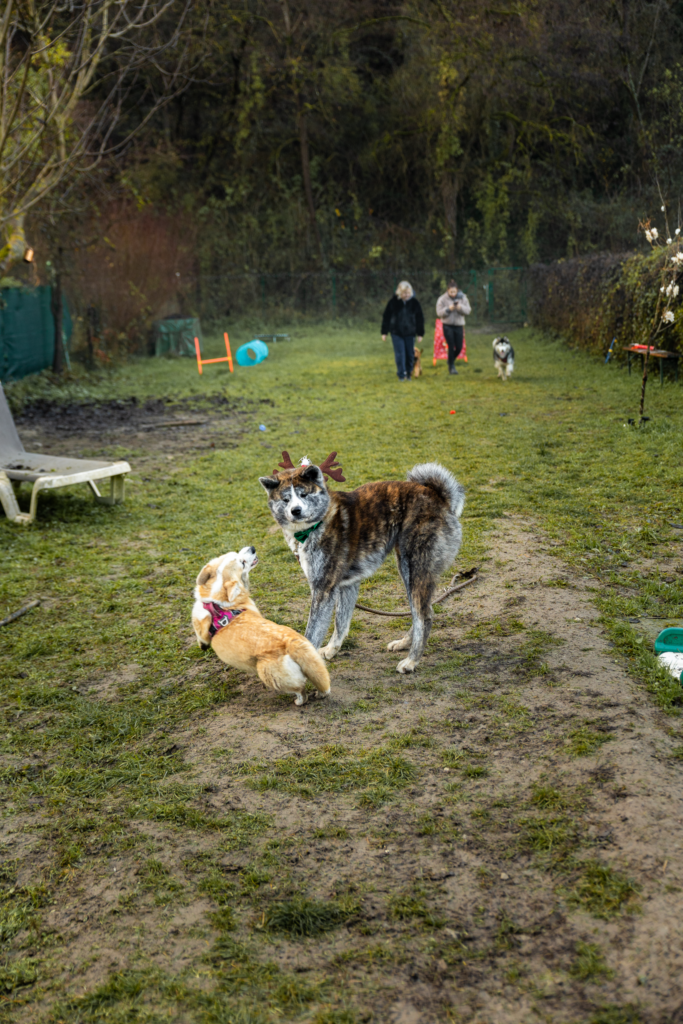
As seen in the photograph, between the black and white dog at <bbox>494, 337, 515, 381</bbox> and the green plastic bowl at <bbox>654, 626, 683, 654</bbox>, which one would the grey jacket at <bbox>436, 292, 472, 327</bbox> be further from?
the green plastic bowl at <bbox>654, 626, 683, 654</bbox>

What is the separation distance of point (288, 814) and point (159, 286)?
2406 cm

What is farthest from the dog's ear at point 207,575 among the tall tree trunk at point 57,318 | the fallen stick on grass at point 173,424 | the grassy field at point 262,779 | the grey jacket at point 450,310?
the tall tree trunk at point 57,318

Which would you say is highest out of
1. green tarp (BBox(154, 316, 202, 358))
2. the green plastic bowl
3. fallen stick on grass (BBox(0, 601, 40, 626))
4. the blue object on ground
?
green tarp (BBox(154, 316, 202, 358))

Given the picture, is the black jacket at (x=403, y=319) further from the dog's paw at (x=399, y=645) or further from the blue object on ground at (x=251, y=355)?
the dog's paw at (x=399, y=645)

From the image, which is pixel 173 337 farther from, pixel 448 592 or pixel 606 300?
pixel 448 592

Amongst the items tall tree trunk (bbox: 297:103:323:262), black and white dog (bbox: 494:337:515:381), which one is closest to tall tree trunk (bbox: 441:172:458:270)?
tall tree trunk (bbox: 297:103:323:262)

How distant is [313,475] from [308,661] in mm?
1016

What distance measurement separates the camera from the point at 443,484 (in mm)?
4977

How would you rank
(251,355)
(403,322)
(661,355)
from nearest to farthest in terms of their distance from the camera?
(661,355), (403,322), (251,355)

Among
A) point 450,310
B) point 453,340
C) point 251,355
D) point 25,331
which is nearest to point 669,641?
point 450,310

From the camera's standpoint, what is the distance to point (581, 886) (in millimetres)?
3129

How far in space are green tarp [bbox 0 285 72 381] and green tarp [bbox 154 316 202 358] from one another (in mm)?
4272

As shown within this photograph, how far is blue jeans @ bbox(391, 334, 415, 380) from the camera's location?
56.0 ft

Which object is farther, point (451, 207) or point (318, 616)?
point (451, 207)
